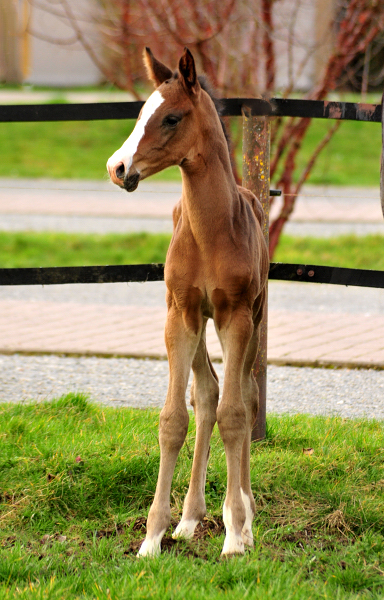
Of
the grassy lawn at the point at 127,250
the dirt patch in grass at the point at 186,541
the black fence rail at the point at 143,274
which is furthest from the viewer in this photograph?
the grassy lawn at the point at 127,250

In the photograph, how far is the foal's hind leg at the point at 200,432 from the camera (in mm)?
2998

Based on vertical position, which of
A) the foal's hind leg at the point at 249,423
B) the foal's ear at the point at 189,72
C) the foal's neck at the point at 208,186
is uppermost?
the foal's ear at the point at 189,72

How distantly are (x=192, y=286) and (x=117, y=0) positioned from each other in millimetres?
5116

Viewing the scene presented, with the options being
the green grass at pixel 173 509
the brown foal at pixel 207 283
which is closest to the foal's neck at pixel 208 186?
the brown foal at pixel 207 283

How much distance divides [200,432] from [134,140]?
127cm

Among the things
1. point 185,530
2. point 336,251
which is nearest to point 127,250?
point 336,251

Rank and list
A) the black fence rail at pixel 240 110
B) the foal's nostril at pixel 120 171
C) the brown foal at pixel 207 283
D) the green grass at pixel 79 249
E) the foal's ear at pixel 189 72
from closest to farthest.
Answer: the foal's nostril at pixel 120 171
the foal's ear at pixel 189 72
the brown foal at pixel 207 283
the black fence rail at pixel 240 110
the green grass at pixel 79 249

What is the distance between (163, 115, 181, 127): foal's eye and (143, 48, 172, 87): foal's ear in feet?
0.75

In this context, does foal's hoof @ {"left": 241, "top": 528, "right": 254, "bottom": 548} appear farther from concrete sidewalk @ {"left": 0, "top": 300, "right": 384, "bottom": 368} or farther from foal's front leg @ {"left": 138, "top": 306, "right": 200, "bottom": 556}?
concrete sidewalk @ {"left": 0, "top": 300, "right": 384, "bottom": 368}

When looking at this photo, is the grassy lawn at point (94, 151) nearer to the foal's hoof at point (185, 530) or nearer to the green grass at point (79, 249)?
the green grass at point (79, 249)

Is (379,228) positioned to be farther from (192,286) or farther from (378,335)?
(192,286)

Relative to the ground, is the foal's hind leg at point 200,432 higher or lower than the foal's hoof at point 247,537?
higher

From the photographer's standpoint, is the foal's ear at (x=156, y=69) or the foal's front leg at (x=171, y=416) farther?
the foal's front leg at (x=171, y=416)

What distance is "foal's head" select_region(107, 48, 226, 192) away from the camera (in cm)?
249
